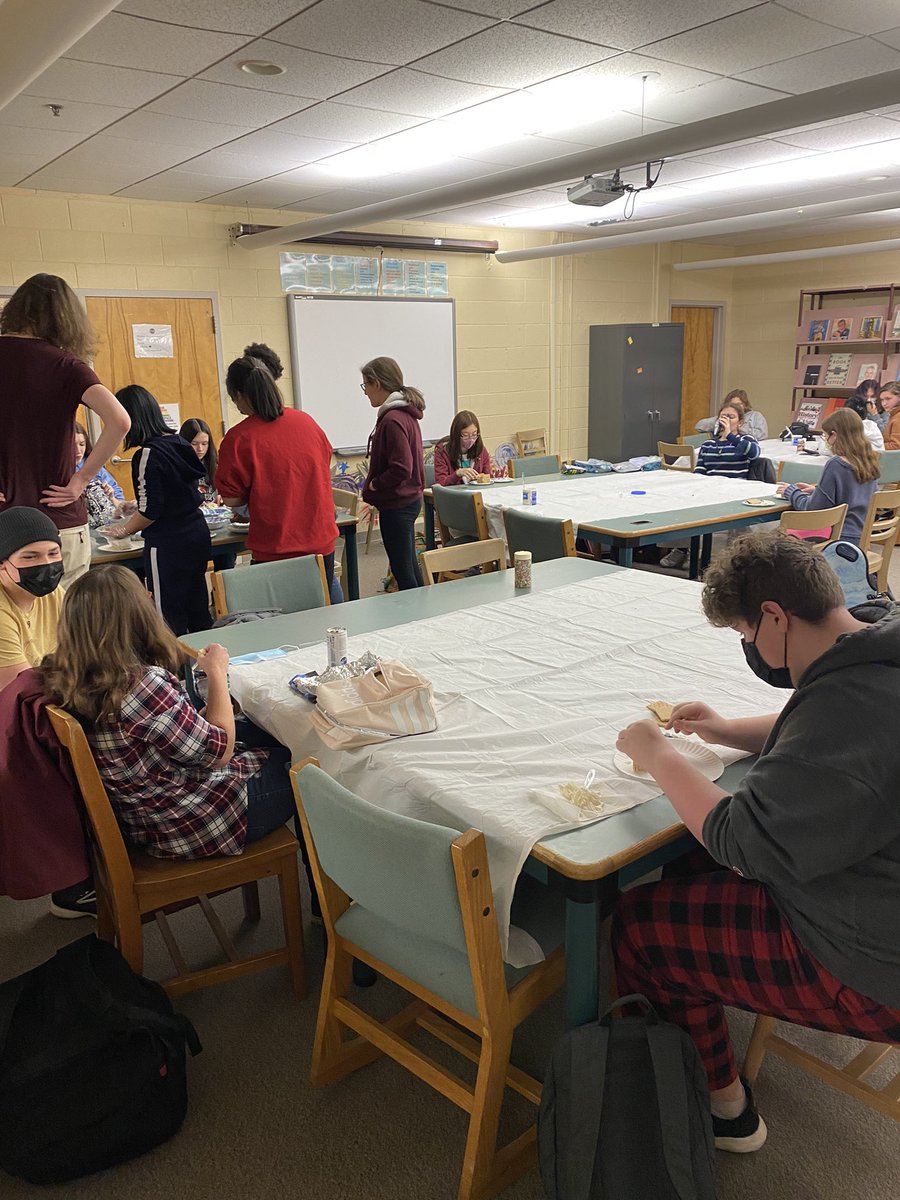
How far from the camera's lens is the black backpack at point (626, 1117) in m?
1.41

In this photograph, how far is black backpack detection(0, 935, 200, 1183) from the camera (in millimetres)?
1600

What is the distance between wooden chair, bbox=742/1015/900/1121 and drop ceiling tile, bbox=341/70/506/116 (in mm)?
3624

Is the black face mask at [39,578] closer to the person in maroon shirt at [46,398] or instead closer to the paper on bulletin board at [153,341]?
the person in maroon shirt at [46,398]

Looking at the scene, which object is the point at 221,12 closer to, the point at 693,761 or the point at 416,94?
the point at 416,94

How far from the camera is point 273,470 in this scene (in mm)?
3611

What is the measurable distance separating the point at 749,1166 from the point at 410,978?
0.74m

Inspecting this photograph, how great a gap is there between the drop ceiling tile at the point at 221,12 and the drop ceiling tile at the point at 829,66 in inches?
80.8

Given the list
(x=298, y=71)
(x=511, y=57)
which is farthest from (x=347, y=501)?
(x=511, y=57)

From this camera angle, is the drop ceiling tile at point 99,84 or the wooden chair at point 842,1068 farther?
the drop ceiling tile at point 99,84

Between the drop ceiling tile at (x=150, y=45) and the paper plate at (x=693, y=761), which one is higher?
the drop ceiling tile at (x=150, y=45)

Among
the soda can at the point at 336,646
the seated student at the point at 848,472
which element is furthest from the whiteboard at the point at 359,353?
the soda can at the point at 336,646

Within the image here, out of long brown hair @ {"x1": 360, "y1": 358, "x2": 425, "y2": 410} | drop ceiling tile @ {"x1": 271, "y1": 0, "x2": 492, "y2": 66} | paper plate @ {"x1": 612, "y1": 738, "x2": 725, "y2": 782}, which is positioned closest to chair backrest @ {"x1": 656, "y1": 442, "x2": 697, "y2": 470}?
long brown hair @ {"x1": 360, "y1": 358, "x2": 425, "y2": 410}

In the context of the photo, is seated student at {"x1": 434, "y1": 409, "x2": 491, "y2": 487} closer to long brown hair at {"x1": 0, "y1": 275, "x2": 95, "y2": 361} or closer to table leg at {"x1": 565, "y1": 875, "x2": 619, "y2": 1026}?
long brown hair at {"x1": 0, "y1": 275, "x2": 95, "y2": 361}

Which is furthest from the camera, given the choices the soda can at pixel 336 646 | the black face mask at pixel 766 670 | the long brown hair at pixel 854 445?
the long brown hair at pixel 854 445
